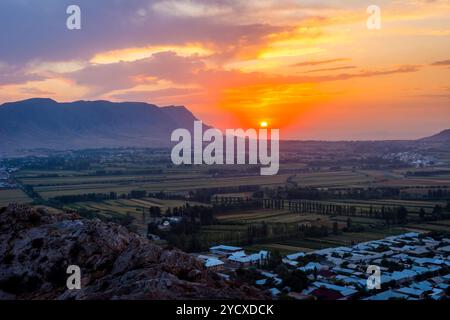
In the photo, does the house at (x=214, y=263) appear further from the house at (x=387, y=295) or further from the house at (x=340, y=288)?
the house at (x=387, y=295)

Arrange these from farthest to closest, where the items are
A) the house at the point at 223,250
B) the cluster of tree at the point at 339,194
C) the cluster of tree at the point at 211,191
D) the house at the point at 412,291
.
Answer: the cluster of tree at the point at 339,194 < the cluster of tree at the point at 211,191 < the house at the point at 223,250 < the house at the point at 412,291

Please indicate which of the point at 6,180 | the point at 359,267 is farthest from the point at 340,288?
the point at 6,180

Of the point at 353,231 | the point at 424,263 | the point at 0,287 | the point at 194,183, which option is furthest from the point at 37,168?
the point at 0,287

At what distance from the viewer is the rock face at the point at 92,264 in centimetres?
557

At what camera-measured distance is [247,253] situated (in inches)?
1261

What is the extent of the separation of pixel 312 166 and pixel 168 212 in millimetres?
59478

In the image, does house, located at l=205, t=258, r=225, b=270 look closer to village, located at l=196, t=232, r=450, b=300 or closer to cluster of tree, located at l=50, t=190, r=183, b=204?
village, located at l=196, t=232, r=450, b=300

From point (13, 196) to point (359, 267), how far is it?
41313 mm

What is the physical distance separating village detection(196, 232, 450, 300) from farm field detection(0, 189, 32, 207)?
27504 millimetres

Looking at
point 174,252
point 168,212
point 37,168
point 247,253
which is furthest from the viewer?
point 37,168

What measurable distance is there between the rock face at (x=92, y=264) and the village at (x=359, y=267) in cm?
1330

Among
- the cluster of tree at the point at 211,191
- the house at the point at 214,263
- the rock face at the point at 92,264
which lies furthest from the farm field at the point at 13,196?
the rock face at the point at 92,264

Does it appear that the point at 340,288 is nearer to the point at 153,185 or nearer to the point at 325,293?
the point at 325,293
